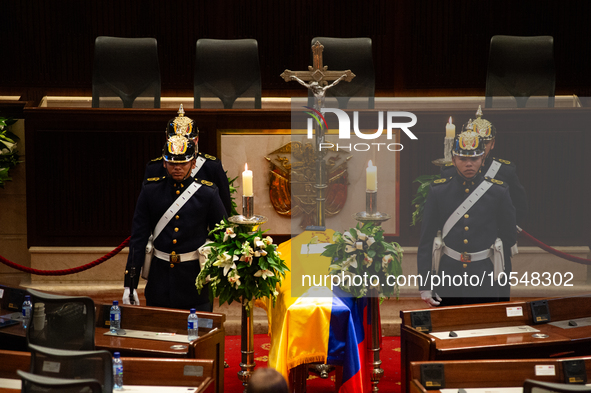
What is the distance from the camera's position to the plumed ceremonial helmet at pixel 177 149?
3.54 metres

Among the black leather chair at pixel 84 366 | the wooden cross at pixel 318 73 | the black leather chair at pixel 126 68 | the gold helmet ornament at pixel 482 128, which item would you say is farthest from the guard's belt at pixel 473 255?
the black leather chair at pixel 126 68

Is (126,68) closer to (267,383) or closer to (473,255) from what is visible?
(473,255)

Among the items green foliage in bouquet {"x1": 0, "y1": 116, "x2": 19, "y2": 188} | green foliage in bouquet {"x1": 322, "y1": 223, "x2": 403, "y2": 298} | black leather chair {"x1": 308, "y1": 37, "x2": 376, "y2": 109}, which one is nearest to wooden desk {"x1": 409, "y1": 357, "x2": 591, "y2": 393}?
green foliage in bouquet {"x1": 322, "y1": 223, "x2": 403, "y2": 298}

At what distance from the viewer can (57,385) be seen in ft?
5.94

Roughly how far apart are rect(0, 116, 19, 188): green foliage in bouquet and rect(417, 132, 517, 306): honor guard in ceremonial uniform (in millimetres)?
3202

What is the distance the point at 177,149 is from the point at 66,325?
1415mm

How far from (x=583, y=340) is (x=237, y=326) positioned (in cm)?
241

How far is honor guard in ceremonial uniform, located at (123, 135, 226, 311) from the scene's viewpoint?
3609mm

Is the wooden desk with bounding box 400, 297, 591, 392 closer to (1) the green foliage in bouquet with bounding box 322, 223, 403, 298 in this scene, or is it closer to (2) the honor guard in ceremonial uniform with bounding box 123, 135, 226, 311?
(1) the green foliage in bouquet with bounding box 322, 223, 403, 298

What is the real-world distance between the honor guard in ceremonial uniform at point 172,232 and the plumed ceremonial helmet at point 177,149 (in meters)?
0.02

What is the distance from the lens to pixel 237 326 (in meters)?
4.65

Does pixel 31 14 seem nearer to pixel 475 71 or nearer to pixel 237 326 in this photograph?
pixel 237 326

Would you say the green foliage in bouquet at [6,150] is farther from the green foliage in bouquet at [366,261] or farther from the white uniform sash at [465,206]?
the white uniform sash at [465,206]

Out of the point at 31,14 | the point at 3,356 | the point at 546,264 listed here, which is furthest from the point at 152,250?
the point at 31,14
